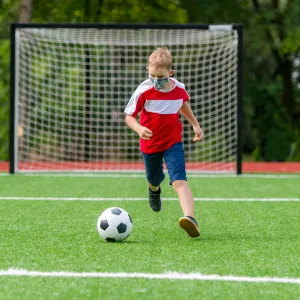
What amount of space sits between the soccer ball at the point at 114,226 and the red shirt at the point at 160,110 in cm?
93

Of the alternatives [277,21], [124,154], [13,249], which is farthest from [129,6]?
[13,249]

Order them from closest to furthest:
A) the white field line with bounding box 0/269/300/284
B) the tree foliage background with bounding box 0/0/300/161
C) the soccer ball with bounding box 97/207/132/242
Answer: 1. the white field line with bounding box 0/269/300/284
2. the soccer ball with bounding box 97/207/132/242
3. the tree foliage background with bounding box 0/0/300/161

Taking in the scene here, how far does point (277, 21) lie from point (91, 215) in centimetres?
1815

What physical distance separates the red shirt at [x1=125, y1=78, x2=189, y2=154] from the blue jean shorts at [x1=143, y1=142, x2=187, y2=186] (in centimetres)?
6

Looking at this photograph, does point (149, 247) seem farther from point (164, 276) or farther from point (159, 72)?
point (159, 72)

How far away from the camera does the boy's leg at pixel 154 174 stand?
20.6 ft

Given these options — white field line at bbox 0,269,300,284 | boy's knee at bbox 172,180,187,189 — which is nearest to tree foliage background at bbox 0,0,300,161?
boy's knee at bbox 172,180,187,189

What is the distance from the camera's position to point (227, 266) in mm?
4383

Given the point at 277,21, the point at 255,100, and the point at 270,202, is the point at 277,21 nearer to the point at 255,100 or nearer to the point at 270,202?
the point at 255,100

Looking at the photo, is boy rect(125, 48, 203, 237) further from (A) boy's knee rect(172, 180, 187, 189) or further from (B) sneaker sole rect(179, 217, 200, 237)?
(B) sneaker sole rect(179, 217, 200, 237)

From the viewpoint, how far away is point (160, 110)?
19.9 ft

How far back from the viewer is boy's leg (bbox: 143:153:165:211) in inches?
247

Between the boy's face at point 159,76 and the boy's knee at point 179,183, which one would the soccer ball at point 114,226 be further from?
the boy's face at point 159,76

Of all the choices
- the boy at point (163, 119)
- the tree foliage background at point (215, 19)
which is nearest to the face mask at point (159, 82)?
the boy at point (163, 119)
